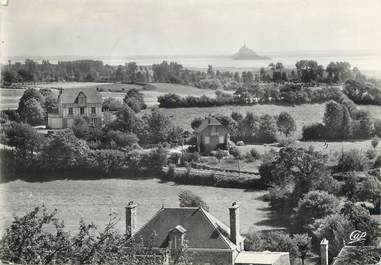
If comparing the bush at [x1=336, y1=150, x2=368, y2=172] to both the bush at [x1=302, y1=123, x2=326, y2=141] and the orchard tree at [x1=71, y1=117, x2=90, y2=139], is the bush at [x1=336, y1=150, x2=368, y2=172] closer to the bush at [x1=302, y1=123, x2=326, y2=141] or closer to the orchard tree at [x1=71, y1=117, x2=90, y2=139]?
the bush at [x1=302, y1=123, x2=326, y2=141]

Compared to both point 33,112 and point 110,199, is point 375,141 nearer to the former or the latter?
point 110,199

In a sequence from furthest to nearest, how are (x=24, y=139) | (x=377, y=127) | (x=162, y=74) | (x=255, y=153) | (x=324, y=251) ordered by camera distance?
(x=24, y=139)
(x=162, y=74)
(x=255, y=153)
(x=377, y=127)
(x=324, y=251)

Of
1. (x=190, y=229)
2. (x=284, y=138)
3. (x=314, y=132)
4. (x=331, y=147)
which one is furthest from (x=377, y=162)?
(x=190, y=229)

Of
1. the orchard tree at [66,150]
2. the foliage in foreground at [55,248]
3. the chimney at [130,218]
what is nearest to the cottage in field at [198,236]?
the chimney at [130,218]

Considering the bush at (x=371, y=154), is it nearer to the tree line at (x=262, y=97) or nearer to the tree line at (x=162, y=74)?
the tree line at (x=262, y=97)

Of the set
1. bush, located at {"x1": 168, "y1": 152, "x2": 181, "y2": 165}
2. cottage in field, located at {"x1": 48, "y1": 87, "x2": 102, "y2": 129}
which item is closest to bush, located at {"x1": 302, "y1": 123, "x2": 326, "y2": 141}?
bush, located at {"x1": 168, "y1": 152, "x2": 181, "y2": 165}
